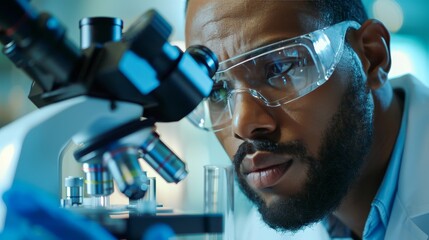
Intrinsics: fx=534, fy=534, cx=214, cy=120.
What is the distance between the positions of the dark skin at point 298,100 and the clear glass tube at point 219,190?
476 millimetres

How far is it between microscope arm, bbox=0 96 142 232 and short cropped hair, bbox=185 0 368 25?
0.95 meters

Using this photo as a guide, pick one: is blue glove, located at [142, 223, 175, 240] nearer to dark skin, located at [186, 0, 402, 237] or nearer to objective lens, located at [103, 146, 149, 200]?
objective lens, located at [103, 146, 149, 200]

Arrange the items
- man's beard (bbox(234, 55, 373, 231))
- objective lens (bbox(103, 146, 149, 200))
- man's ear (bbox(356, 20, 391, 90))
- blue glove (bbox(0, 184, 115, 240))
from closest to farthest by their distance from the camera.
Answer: blue glove (bbox(0, 184, 115, 240)) < objective lens (bbox(103, 146, 149, 200)) < man's beard (bbox(234, 55, 373, 231)) < man's ear (bbox(356, 20, 391, 90))

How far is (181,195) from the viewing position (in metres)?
1.06

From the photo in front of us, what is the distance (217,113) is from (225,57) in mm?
218

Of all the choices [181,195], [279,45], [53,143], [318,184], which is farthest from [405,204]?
[53,143]

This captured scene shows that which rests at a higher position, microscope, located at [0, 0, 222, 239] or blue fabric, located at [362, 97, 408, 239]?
microscope, located at [0, 0, 222, 239]

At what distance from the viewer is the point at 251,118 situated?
1392 mm

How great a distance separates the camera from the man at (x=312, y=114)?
142cm

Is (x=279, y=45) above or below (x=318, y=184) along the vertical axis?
above

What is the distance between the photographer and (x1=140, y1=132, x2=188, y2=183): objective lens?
2.60 feet

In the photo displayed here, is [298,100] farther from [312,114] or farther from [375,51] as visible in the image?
[375,51]

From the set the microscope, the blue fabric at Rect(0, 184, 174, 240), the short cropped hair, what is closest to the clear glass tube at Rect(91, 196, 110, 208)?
the microscope

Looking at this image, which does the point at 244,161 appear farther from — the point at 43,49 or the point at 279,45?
the point at 43,49
